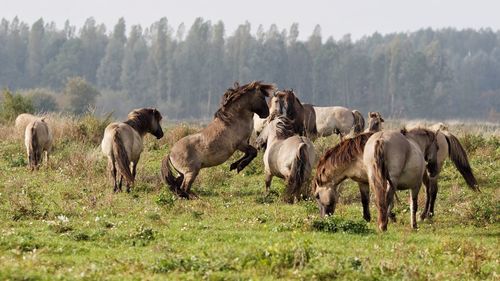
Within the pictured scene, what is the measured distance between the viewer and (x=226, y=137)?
1702 cm

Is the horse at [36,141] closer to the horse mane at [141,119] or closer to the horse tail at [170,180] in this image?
the horse mane at [141,119]

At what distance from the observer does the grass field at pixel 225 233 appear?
8531 mm

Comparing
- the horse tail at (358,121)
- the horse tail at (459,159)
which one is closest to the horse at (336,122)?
the horse tail at (358,121)

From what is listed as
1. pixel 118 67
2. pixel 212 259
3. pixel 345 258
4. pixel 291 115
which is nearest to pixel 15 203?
pixel 212 259

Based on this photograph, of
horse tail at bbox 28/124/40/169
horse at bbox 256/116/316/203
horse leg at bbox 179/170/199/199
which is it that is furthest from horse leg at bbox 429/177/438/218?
horse tail at bbox 28/124/40/169

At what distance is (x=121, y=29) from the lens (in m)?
153

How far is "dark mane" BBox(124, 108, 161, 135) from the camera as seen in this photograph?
758 inches

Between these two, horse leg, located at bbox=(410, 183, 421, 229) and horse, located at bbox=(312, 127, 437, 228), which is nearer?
horse leg, located at bbox=(410, 183, 421, 229)

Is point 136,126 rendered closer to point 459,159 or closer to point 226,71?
point 459,159

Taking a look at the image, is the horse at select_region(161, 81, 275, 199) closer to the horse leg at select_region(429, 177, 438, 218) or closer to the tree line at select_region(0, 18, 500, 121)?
the horse leg at select_region(429, 177, 438, 218)

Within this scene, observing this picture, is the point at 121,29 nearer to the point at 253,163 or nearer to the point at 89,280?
the point at 253,163

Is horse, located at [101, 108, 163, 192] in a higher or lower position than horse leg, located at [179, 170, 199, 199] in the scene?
Result: higher

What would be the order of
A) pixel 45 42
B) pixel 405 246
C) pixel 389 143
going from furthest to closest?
1. pixel 45 42
2. pixel 389 143
3. pixel 405 246

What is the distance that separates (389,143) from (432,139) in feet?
8.88
